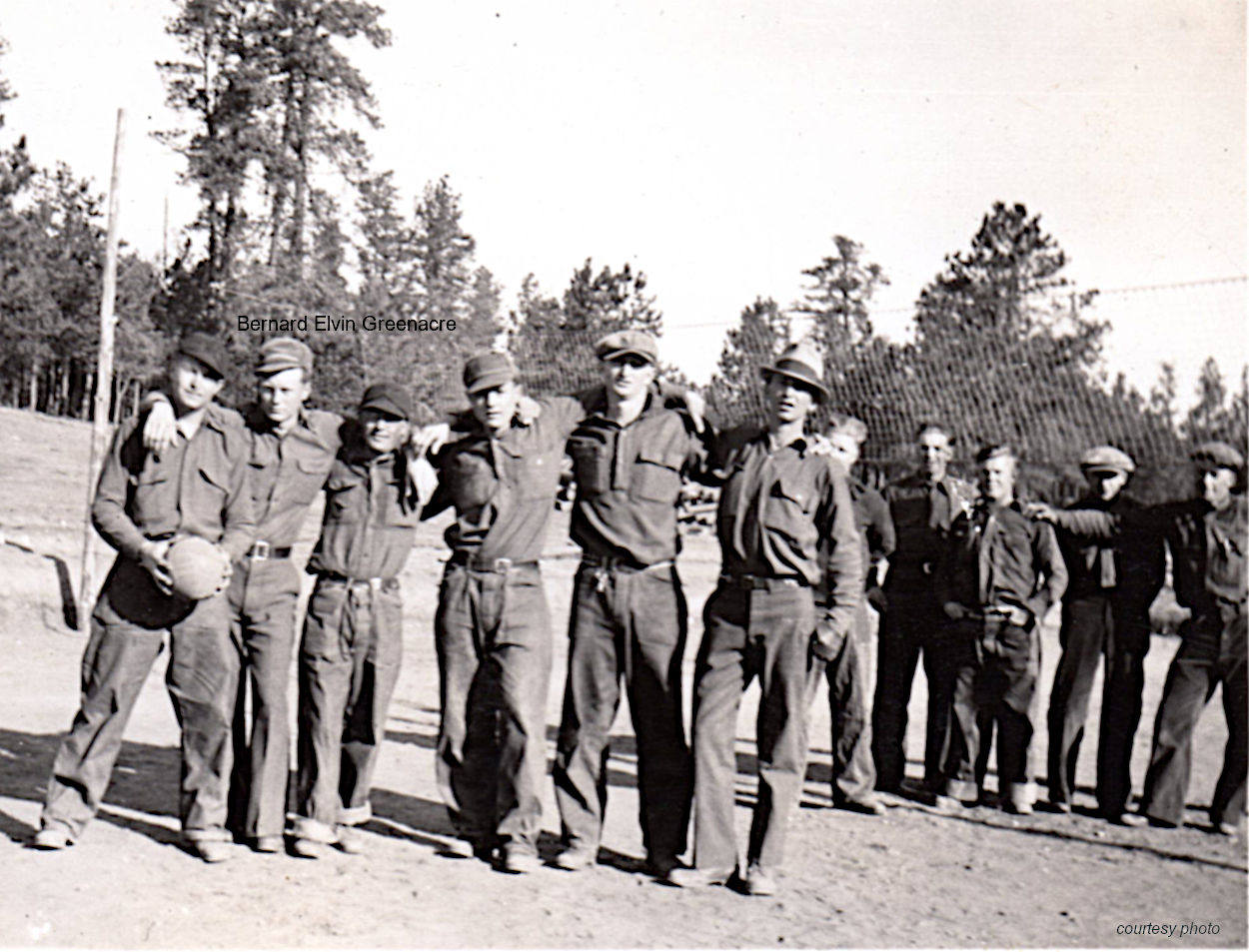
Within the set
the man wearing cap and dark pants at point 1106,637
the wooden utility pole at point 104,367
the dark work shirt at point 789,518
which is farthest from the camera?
the wooden utility pole at point 104,367

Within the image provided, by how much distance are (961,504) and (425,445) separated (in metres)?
3.47

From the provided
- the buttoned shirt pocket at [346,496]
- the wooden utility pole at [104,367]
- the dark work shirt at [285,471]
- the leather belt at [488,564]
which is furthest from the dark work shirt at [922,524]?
the wooden utility pole at [104,367]

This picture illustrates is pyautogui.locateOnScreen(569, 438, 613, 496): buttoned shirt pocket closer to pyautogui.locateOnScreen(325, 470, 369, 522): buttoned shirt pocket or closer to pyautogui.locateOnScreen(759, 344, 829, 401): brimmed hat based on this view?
pyautogui.locateOnScreen(759, 344, 829, 401): brimmed hat

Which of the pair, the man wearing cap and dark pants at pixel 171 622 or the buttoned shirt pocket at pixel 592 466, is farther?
the buttoned shirt pocket at pixel 592 466

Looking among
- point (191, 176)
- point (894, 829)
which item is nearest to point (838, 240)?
point (191, 176)

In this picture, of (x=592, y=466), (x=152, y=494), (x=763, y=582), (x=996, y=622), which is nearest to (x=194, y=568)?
(x=152, y=494)

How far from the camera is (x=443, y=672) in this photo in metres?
5.47

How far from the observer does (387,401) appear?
5.47 metres

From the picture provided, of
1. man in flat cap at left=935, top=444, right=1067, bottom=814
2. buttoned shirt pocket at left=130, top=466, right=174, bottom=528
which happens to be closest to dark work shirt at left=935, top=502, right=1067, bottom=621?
man in flat cap at left=935, top=444, right=1067, bottom=814

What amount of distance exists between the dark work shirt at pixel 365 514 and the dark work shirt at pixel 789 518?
1.48 metres

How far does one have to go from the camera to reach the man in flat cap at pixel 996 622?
6820 millimetres

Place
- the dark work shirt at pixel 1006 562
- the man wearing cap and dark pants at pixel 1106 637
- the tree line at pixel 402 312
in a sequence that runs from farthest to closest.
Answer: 1. the tree line at pixel 402 312
2. the dark work shirt at pixel 1006 562
3. the man wearing cap and dark pants at pixel 1106 637

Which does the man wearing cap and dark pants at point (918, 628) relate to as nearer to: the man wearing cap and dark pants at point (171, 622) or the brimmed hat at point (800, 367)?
the brimmed hat at point (800, 367)

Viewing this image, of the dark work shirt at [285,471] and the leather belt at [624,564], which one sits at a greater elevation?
the dark work shirt at [285,471]
